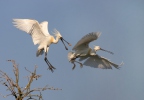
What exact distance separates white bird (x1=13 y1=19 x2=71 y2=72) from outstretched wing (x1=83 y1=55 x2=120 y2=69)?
6.88ft

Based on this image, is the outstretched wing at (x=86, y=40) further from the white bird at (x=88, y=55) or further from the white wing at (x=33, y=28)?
the white wing at (x=33, y=28)

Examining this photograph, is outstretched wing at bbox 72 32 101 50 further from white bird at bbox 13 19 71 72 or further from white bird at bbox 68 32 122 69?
white bird at bbox 13 19 71 72

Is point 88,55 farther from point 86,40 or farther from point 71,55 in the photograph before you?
point 86,40

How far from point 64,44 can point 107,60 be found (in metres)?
2.65

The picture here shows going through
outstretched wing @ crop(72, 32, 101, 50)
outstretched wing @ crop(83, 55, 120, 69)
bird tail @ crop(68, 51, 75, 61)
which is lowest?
outstretched wing @ crop(83, 55, 120, 69)

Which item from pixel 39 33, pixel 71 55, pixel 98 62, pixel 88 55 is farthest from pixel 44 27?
pixel 98 62

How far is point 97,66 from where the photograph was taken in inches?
754

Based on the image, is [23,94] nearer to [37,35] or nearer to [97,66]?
[37,35]

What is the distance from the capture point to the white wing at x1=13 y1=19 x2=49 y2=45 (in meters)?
17.1

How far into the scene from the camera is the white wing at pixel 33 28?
1711 centimetres

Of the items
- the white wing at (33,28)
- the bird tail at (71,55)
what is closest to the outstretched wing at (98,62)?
the bird tail at (71,55)

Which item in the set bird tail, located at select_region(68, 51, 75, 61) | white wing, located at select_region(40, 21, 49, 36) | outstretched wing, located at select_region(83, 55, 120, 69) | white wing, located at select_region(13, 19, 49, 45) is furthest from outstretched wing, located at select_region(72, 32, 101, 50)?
white wing, located at select_region(13, 19, 49, 45)

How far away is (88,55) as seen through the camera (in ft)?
61.7

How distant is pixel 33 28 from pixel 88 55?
3.27 m
